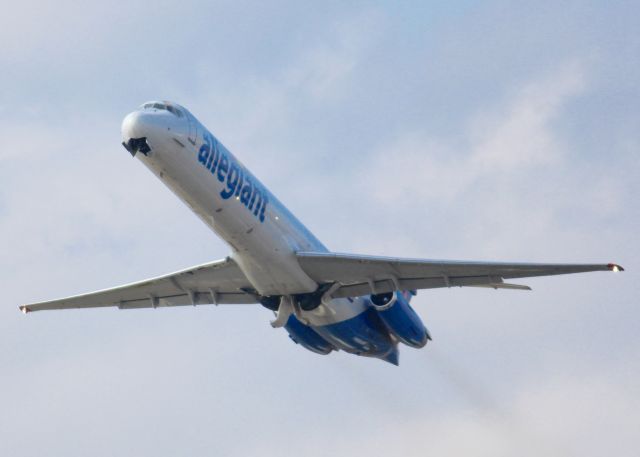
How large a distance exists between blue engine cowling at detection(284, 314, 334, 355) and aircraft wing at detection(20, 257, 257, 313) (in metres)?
1.67

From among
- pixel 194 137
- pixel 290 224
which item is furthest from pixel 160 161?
pixel 290 224

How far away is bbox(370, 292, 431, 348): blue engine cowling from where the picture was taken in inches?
1752

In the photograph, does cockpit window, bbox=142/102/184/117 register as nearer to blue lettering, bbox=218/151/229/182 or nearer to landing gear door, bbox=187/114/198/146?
landing gear door, bbox=187/114/198/146

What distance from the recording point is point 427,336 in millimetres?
45688

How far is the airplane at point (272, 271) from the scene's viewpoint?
38938 mm

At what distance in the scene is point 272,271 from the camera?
136 feet

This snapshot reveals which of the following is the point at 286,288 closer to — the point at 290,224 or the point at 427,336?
the point at 290,224

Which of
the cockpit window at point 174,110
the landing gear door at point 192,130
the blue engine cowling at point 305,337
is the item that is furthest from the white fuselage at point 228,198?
the blue engine cowling at point 305,337

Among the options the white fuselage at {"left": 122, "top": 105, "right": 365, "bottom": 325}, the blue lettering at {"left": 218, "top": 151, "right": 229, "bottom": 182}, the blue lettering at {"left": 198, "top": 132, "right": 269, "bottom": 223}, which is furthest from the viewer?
the blue lettering at {"left": 218, "top": 151, "right": 229, "bottom": 182}

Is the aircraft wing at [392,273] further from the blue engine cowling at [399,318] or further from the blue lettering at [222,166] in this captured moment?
the blue lettering at [222,166]

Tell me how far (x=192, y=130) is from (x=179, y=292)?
8844 mm

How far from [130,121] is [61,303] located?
446 inches

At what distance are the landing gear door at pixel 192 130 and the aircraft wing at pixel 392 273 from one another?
5505 millimetres

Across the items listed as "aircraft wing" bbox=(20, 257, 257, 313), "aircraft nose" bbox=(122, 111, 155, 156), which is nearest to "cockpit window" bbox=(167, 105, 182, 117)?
"aircraft nose" bbox=(122, 111, 155, 156)
